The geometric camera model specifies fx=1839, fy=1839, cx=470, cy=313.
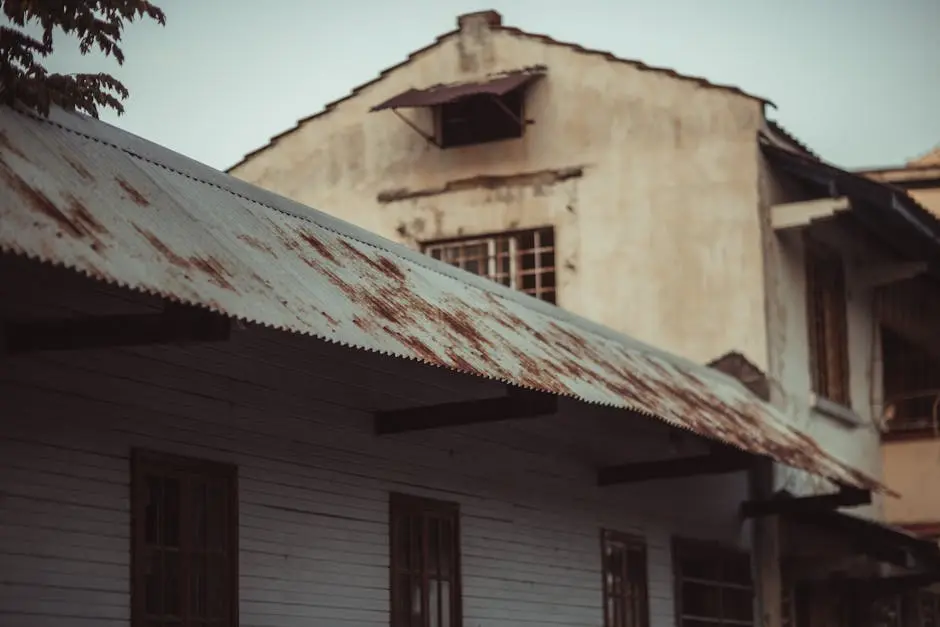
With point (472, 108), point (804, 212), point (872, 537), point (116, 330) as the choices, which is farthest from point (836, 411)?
point (116, 330)

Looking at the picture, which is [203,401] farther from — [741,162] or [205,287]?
[741,162]

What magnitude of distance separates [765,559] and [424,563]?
7.43 meters

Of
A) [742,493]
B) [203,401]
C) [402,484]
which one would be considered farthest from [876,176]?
[203,401]

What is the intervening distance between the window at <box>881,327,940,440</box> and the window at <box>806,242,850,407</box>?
2.08 m

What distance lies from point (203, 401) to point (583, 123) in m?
11.0

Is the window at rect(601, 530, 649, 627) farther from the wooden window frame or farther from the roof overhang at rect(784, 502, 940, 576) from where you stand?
the wooden window frame

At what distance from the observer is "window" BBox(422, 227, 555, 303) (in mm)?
21188

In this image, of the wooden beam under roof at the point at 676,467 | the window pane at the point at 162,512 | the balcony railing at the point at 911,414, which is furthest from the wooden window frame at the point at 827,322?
the window pane at the point at 162,512

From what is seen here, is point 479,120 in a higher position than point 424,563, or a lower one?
higher

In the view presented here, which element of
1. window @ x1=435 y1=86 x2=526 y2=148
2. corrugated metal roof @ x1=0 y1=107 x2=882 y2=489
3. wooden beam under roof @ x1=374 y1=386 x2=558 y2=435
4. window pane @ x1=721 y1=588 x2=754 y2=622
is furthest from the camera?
window @ x1=435 y1=86 x2=526 y2=148

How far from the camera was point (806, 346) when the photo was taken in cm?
2112

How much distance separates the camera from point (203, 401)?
10906 mm

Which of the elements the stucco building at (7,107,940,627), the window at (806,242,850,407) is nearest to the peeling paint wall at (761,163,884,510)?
the window at (806,242,850,407)

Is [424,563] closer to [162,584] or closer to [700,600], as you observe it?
[162,584]
